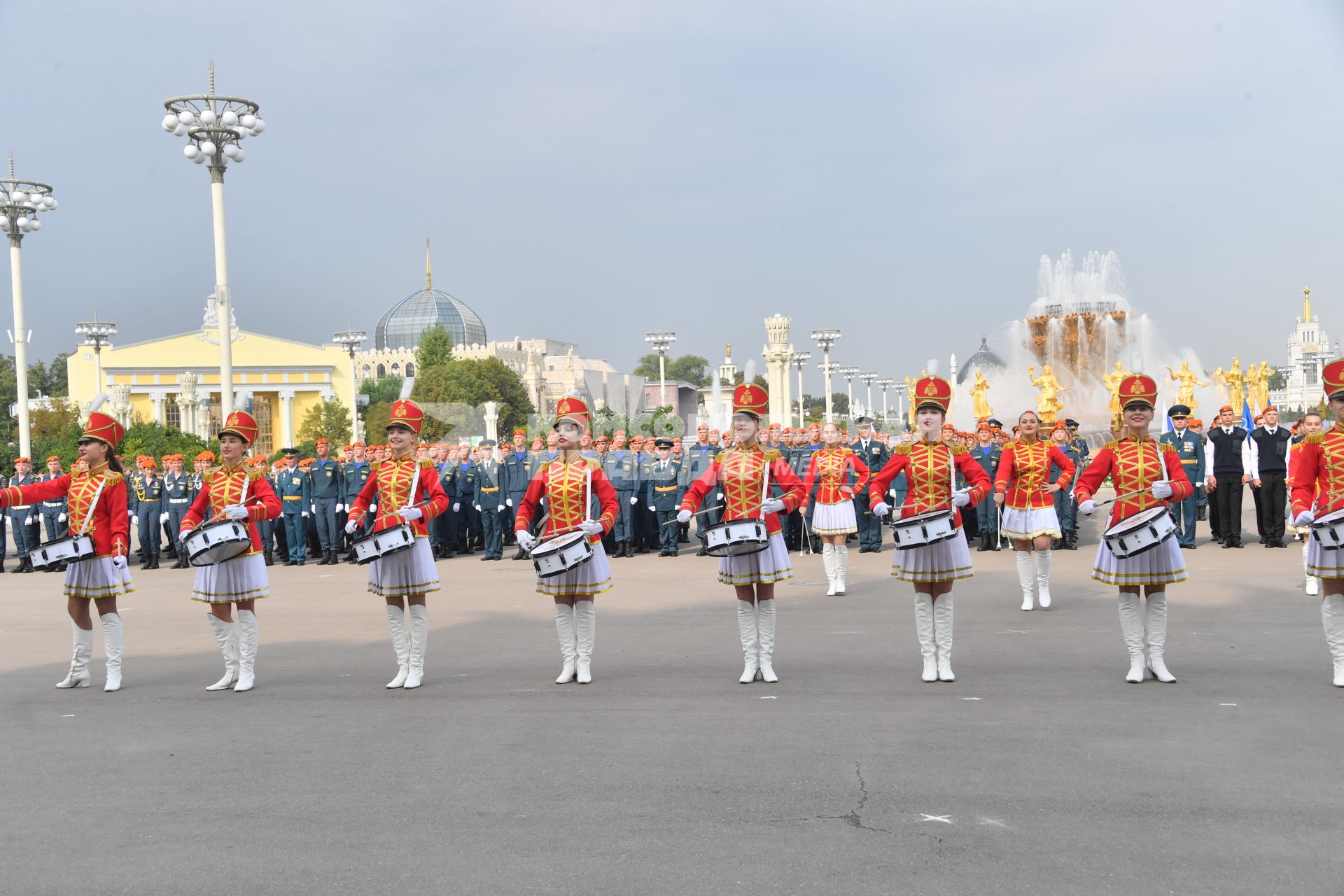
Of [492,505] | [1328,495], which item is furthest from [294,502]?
[1328,495]

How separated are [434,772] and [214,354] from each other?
9796cm

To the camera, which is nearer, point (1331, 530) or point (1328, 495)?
point (1331, 530)

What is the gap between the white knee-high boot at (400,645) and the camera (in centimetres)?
922

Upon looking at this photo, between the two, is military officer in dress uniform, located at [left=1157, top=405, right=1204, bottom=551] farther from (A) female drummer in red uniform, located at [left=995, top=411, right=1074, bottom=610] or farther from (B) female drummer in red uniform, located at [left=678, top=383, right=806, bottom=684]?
(B) female drummer in red uniform, located at [left=678, top=383, right=806, bottom=684]

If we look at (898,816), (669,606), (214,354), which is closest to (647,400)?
(214,354)

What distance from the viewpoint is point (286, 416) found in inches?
3880

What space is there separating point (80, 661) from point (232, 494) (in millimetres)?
1703

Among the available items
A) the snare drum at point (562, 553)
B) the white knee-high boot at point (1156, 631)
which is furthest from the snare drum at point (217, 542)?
the white knee-high boot at point (1156, 631)

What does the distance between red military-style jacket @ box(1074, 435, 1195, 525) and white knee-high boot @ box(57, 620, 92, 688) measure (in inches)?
292

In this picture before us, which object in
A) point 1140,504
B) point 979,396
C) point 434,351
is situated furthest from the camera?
point 434,351

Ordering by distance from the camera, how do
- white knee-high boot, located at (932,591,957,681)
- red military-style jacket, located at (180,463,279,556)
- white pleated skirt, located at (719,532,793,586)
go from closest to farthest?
white knee-high boot, located at (932,591,957,681) < white pleated skirt, located at (719,532,793,586) < red military-style jacket, located at (180,463,279,556)

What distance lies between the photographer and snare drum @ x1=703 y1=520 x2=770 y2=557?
8.90 metres

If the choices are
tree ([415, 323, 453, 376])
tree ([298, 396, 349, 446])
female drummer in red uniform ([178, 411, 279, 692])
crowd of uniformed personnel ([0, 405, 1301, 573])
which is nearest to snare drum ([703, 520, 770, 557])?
female drummer in red uniform ([178, 411, 279, 692])

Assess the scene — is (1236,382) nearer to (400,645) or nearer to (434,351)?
(400,645)
